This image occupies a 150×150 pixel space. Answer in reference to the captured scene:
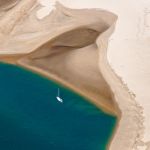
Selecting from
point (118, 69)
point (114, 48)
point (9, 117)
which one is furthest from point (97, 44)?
point (9, 117)

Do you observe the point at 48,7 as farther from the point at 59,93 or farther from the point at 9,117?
the point at 9,117

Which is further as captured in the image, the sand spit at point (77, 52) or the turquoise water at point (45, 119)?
the sand spit at point (77, 52)

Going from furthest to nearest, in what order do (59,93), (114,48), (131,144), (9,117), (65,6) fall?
1. (65,6)
2. (114,48)
3. (59,93)
4. (9,117)
5. (131,144)

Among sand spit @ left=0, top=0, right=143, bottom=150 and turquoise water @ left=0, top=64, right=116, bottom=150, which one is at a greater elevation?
sand spit @ left=0, top=0, right=143, bottom=150

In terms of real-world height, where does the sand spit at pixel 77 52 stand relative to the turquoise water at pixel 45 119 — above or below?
above
